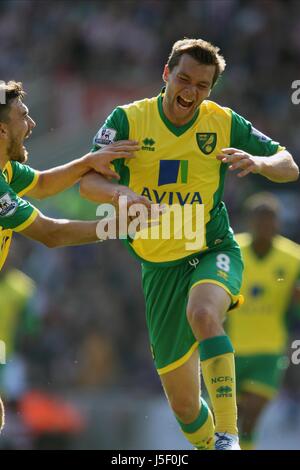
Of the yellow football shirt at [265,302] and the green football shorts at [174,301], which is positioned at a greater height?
the yellow football shirt at [265,302]

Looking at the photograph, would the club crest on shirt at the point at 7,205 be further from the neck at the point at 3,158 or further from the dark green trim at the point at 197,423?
the dark green trim at the point at 197,423

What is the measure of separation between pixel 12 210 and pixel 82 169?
694 millimetres

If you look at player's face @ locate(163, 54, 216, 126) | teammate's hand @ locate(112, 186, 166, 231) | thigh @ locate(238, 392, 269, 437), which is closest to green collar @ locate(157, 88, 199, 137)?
player's face @ locate(163, 54, 216, 126)

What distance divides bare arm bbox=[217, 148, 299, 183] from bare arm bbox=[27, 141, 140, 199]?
68 cm

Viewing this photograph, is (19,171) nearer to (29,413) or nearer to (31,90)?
(29,413)

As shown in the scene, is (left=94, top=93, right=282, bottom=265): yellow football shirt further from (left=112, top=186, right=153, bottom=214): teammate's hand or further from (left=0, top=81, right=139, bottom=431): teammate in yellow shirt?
(left=112, top=186, right=153, bottom=214): teammate's hand

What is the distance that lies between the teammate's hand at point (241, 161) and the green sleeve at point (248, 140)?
1.77ft

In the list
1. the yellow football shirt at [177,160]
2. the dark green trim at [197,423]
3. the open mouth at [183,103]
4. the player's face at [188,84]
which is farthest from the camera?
the dark green trim at [197,423]

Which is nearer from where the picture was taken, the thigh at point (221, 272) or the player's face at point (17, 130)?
the thigh at point (221, 272)

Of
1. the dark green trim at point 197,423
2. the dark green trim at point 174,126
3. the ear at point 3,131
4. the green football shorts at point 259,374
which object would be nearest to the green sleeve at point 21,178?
the ear at point 3,131

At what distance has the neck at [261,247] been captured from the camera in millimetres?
12445

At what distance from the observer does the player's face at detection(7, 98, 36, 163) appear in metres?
8.26

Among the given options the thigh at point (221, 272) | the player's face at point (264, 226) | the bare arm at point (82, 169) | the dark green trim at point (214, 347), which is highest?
the player's face at point (264, 226)

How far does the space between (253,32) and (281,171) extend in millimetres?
11733
